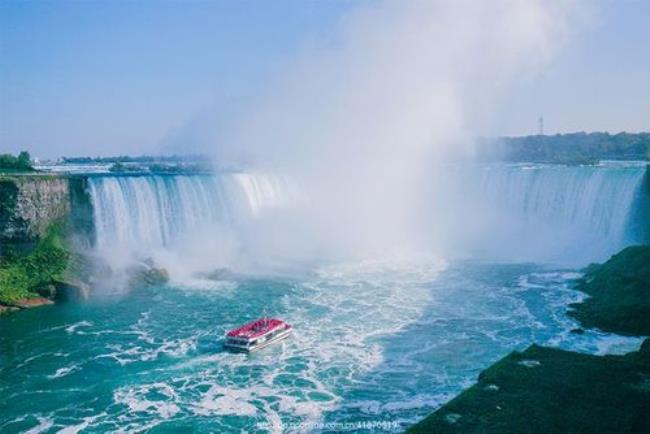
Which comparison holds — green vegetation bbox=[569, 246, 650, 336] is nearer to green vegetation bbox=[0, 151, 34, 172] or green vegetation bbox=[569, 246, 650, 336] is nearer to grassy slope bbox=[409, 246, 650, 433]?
grassy slope bbox=[409, 246, 650, 433]

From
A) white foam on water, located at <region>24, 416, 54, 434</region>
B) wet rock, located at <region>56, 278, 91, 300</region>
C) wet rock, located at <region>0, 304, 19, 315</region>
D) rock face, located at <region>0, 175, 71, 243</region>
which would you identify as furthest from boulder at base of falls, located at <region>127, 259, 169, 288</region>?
white foam on water, located at <region>24, 416, 54, 434</region>

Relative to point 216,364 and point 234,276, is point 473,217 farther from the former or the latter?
point 216,364

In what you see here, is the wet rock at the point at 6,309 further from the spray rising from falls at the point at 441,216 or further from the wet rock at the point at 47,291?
the spray rising from falls at the point at 441,216

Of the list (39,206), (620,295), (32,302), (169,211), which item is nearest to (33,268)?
(32,302)

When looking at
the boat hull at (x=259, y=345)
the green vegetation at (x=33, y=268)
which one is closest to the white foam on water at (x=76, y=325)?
the green vegetation at (x=33, y=268)

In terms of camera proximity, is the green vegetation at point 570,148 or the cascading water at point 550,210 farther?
the green vegetation at point 570,148
